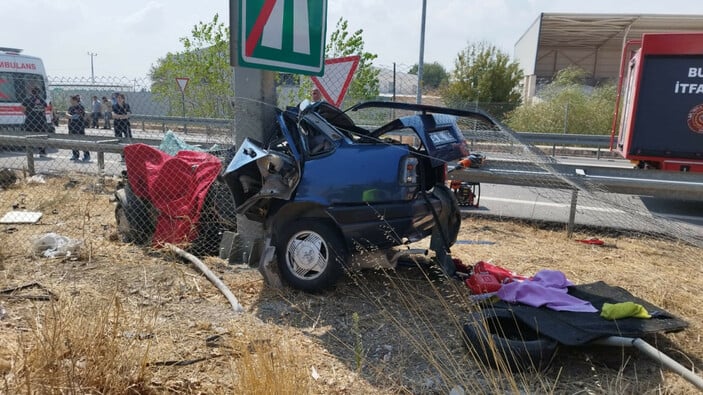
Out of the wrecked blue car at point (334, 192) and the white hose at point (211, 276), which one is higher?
the wrecked blue car at point (334, 192)

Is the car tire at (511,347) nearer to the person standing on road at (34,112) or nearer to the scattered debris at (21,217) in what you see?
the scattered debris at (21,217)

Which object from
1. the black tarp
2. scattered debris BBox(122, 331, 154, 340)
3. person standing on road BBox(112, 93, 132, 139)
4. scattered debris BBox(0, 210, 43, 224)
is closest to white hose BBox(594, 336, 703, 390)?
the black tarp

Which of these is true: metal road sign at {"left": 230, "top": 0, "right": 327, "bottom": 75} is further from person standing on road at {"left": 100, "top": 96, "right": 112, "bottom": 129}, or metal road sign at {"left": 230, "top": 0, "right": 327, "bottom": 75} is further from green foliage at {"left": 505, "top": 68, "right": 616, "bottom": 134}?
green foliage at {"left": 505, "top": 68, "right": 616, "bottom": 134}

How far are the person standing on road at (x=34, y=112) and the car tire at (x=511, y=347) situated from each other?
17.2 meters

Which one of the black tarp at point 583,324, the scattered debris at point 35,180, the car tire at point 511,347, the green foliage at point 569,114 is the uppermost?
the green foliage at point 569,114

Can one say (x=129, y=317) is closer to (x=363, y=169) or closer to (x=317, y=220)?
(x=317, y=220)

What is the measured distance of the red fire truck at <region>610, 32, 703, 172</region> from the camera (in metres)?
9.23

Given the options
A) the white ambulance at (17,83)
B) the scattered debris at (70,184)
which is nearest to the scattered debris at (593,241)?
the scattered debris at (70,184)

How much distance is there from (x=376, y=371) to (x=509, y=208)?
19.9 feet

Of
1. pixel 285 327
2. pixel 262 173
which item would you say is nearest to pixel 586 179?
pixel 262 173

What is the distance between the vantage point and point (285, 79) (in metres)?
10.5

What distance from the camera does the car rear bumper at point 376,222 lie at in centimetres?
399

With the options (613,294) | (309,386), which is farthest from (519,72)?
(309,386)

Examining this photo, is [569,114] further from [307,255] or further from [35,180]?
[307,255]
